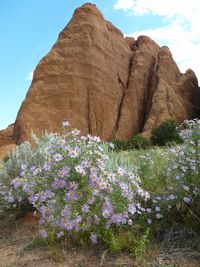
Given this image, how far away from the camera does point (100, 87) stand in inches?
1093

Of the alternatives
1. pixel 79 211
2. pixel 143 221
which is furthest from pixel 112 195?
pixel 143 221

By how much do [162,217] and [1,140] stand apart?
84.2 feet

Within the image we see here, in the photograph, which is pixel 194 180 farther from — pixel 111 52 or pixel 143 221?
pixel 111 52

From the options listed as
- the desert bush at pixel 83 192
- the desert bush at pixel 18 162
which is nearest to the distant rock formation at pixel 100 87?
the desert bush at pixel 18 162

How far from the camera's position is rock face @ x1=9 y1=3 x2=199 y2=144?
1049 inches

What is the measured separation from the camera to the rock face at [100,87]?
2666cm

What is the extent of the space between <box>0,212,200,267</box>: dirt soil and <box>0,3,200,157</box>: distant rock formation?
21130mm

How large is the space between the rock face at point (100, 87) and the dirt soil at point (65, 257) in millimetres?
21134

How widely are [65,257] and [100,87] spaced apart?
24.7m

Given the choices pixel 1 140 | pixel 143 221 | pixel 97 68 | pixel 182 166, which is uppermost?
pixel 97 68

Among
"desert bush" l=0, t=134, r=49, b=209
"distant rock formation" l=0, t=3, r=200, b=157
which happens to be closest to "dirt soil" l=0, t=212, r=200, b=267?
"desert bush" l=0, t=134, r=49, b=209

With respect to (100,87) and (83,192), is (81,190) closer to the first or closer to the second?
(83,192)

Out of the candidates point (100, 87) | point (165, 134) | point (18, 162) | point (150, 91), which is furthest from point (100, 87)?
point (18, 162)

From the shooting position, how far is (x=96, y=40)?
94.4ft
